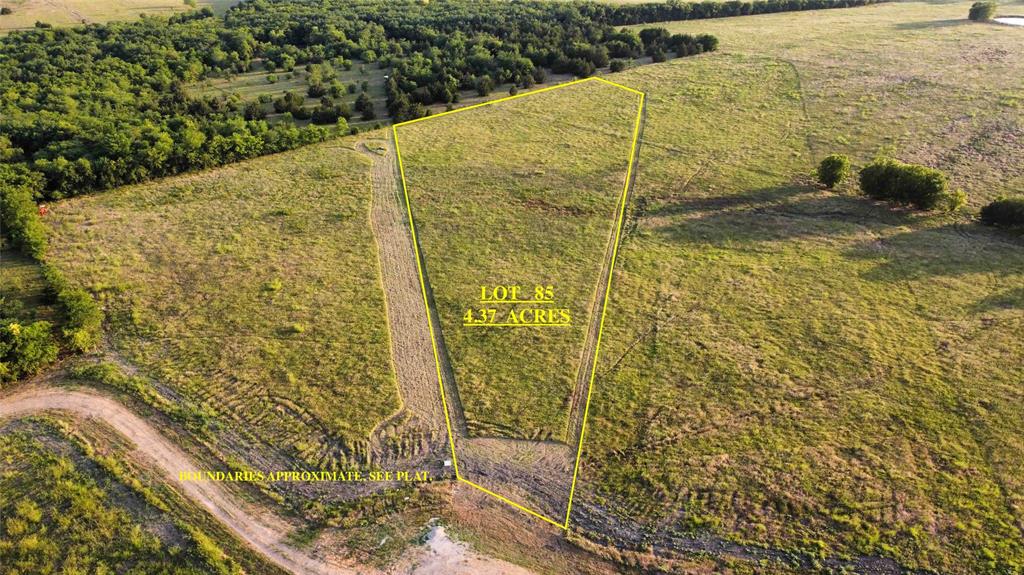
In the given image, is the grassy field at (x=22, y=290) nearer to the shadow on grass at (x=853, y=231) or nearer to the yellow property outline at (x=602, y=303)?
the yellow property outline at (x=602, y=303)

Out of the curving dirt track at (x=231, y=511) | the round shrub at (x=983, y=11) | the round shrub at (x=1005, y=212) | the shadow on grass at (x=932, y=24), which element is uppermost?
the round shrub at (x=983, y=11)

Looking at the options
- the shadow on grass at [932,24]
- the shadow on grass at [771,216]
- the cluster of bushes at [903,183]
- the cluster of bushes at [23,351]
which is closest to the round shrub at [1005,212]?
the cluster of bushes at [903,183]

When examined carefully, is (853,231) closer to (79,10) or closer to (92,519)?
(92,519)

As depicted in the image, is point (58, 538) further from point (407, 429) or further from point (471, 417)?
point (471, 417)

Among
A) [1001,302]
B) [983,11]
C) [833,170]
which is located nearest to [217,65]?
[833,170]

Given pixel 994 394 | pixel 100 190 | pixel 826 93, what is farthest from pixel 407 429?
pixel 826 93

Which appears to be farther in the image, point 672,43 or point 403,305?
point 672,43

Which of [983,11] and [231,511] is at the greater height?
[983,11]

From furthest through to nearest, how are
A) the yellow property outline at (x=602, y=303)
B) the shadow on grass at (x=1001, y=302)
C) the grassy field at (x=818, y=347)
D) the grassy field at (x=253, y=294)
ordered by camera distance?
the shadow on grass at (x=1001, y=302) < the grassy field at (x=253, y=294) < the yellow property outline at (x=602, y=303) < the grassy field at (x=818, y=347)
